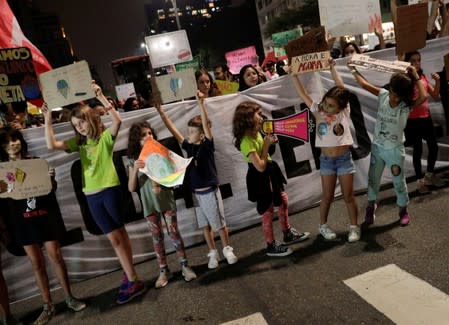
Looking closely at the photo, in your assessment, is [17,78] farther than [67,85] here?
Yes

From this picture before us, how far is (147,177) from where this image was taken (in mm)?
3986

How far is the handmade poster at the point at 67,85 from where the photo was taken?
359cm

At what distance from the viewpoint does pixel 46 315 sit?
3859 mm

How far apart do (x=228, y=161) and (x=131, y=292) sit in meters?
2.08

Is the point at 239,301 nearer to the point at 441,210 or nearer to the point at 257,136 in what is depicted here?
the point at 257,136

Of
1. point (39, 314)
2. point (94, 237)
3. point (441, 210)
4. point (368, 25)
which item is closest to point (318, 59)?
point (368, 25)

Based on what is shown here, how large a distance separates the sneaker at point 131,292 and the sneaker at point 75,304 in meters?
0.39

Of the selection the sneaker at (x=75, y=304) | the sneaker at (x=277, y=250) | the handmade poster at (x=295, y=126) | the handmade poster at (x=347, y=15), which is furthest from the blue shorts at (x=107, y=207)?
the handmade poster at (x=347, y=15)

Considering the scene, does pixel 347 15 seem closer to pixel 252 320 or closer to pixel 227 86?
pixel 227 86

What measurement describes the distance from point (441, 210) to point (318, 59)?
223 cm

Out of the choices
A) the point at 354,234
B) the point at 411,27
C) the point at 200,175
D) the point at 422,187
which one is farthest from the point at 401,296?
the point at 411,27

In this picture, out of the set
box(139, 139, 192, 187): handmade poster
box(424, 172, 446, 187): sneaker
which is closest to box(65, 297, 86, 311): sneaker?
box(139, 139, 192, 187): handmade poster

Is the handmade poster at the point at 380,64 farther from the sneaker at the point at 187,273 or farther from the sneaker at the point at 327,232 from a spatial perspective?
the sneaker at the point at 187,273

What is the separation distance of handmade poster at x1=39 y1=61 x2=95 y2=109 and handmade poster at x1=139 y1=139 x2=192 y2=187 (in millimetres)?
744
